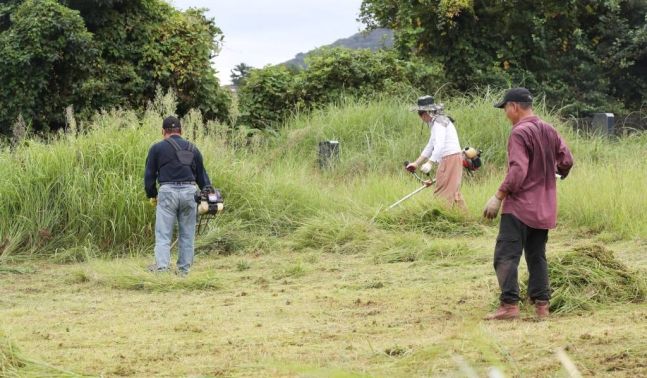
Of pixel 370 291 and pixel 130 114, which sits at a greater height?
pixel 130 114

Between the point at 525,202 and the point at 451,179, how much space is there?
234 inches

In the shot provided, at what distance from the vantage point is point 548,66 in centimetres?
2244

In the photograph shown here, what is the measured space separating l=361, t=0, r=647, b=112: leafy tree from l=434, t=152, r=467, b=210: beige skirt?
26.8ft

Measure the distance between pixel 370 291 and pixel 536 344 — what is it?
3178mm

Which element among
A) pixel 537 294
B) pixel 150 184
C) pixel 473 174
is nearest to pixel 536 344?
pixel 537 294

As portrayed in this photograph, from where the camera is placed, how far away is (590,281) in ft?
24.9

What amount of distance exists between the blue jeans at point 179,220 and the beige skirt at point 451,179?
3.66 metres

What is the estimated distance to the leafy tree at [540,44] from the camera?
70.1 ft

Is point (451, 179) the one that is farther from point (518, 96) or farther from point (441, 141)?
point (518, 96)

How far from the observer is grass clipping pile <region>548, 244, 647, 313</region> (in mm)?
7500

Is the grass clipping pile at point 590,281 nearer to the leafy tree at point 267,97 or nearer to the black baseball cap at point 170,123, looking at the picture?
the black baseball cap at point 170,123

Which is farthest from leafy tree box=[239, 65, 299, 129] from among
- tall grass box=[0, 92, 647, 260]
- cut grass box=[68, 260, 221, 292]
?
cut grass box=[68, 260, 221, 292]

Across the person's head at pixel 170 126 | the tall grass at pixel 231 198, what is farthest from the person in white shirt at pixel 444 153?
the person's head at pixel 170 126

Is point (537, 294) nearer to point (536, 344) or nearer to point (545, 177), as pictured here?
point (545, 177)
